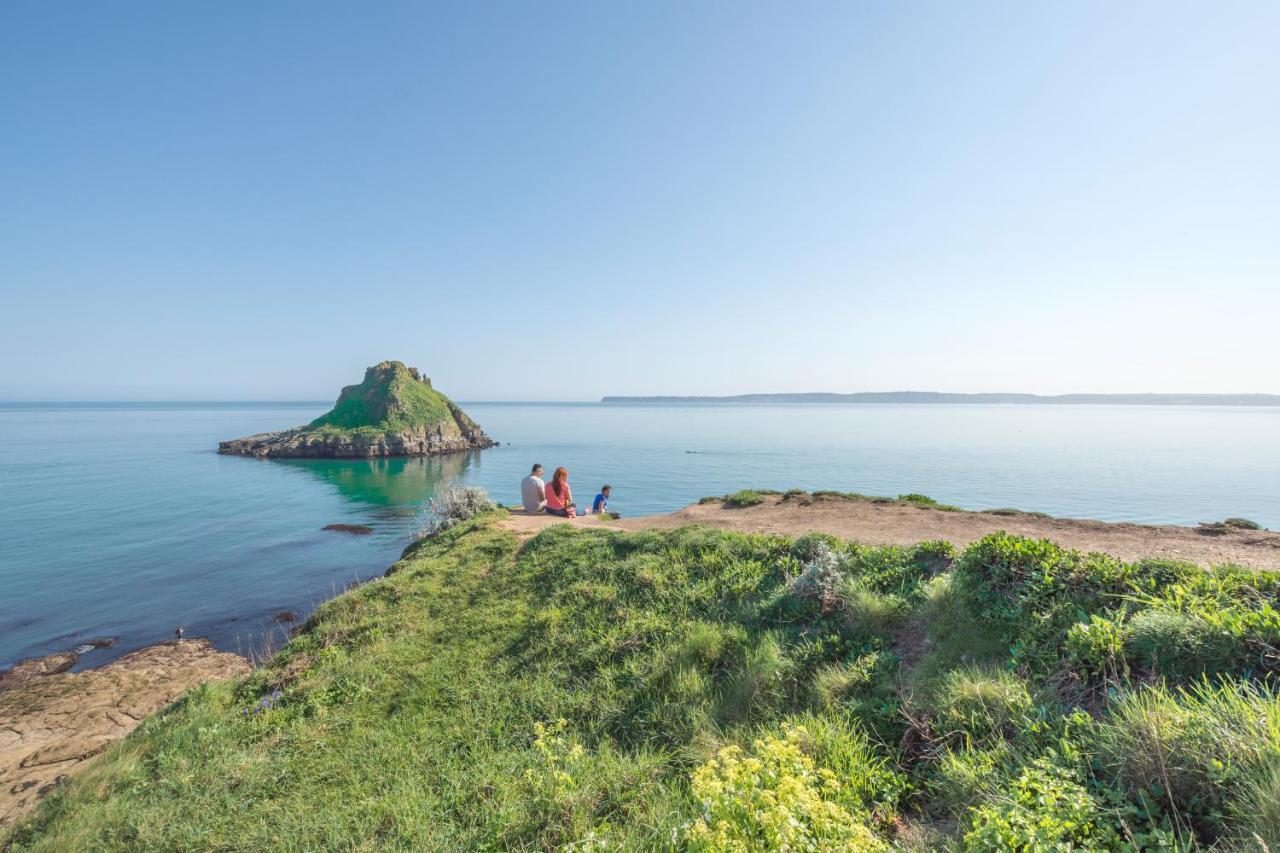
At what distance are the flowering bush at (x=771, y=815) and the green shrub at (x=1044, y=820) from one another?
2.16 feet

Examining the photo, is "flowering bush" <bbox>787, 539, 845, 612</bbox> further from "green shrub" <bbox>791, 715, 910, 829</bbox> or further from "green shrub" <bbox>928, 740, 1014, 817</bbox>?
"green shrub" <bbox>928, 740, 1014, 817</bbox>

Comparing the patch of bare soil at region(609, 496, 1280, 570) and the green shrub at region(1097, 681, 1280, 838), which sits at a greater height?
the green shrub at region(1097, 681, 1280, 838)

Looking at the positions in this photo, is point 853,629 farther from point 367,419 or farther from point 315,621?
point 367,419

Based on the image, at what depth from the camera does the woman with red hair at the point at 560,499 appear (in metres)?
18.7

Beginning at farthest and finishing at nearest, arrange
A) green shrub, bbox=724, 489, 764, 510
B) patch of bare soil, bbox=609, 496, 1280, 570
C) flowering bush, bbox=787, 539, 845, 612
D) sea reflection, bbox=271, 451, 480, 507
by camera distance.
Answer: sea reflection, bbox=271, 451, 480, 507, green shrub, bbox=724, 489, 764, 510, patch of bare soil, bbox=609, 496, 1280, 570, flowering bush, bbox=787, 539, 845, 612

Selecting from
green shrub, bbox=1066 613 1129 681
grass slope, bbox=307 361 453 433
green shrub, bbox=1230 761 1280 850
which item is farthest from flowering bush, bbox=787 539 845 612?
grass slope, bbox=307 361 453 433

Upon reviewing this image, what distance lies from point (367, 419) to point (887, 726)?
258ft

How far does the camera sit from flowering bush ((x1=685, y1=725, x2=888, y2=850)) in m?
2.99

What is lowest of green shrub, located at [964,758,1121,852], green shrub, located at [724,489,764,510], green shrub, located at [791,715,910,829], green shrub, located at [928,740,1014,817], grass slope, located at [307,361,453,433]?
green shrub, located at [724,489,764,510]

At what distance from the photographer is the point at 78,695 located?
10.4 meters

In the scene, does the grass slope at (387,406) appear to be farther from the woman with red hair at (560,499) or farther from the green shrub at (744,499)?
the green shrub at (744,499)

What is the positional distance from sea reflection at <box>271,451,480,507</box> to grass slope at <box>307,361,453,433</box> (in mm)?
→ 8660

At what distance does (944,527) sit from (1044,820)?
1364cm

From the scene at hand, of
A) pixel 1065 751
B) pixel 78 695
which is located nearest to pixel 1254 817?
pixel 1065 751
